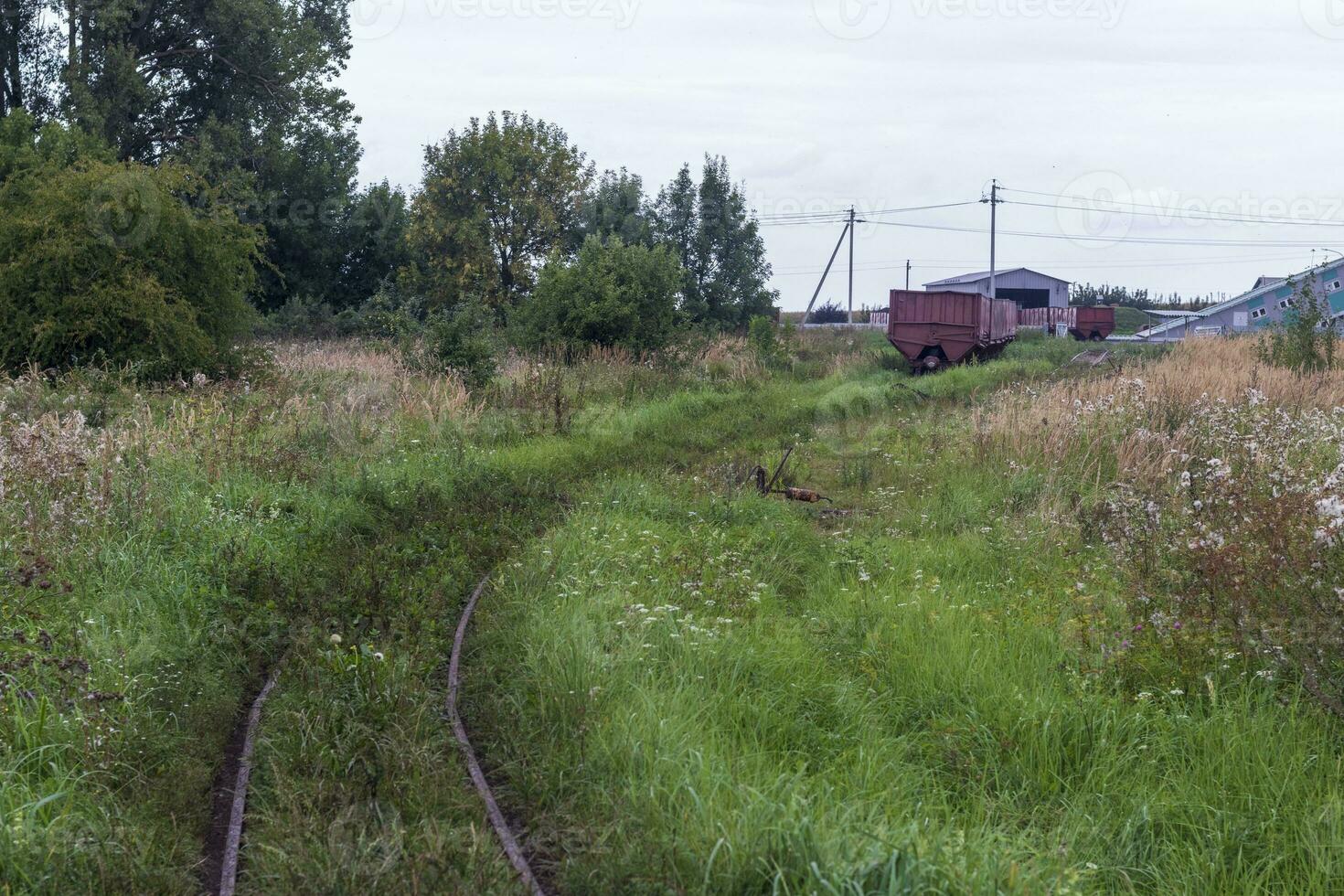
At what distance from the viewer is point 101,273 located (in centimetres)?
1570

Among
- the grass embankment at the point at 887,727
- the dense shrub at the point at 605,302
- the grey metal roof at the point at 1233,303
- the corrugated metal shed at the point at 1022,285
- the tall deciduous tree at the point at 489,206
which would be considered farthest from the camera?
the corrugated metal shed at the point at 1022,285

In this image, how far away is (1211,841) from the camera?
4.23m

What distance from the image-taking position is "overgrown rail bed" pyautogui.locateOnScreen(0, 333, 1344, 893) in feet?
13.2

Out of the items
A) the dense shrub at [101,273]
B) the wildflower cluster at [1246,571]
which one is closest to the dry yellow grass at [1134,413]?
the wildflower cluster at [1246,571]

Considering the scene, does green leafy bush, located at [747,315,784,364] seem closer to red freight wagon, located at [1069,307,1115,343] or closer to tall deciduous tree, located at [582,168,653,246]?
tall deciduous tree, located at [582,168,653,246]

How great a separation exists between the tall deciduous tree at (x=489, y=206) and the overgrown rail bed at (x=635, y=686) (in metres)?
27.7

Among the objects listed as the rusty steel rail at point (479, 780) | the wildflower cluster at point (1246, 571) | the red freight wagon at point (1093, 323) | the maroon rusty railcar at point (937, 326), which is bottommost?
the rusty steel rail at point (479, 780)

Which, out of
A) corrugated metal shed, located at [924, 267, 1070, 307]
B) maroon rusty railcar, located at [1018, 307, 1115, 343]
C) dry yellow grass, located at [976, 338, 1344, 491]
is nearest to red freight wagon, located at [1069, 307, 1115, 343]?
maroon rusty railcar, located at [1018, 307, 1115, 343]

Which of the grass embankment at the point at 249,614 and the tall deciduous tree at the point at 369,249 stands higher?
the tall deciduous tree at the point at 369,249

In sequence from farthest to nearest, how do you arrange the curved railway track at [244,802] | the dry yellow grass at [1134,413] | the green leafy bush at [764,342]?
the green leafy bush at [764,342] → the dry yellow grass at [1134,413] → the curved railway track at [244,802]

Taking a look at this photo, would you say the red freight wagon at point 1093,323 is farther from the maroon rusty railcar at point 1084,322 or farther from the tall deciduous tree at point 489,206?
the tall deciduous tree at point 489,206

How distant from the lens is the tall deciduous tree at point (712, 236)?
134ft

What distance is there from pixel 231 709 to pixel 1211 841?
4.68m

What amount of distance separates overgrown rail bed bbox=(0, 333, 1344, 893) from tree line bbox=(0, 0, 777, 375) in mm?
5800
